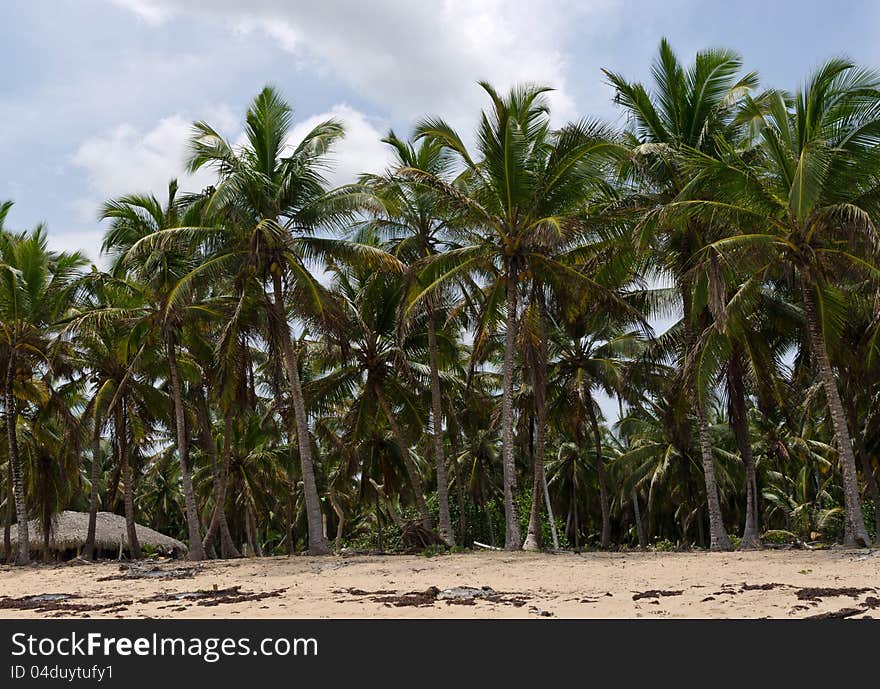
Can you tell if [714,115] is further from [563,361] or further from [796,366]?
[563,361]

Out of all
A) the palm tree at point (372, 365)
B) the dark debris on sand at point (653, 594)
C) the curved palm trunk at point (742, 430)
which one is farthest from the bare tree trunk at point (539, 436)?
the dark debris on sand at point (653, 594)

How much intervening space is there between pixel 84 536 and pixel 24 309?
15660 mm

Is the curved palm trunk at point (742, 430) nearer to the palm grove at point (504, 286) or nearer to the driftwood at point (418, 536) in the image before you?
the palm grove at point (504, 286)

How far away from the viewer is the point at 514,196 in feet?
57.2

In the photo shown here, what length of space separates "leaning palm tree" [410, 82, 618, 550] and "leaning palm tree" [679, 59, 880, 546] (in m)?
2.55

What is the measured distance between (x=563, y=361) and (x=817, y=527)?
1299 centimetres

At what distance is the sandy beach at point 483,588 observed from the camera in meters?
9.29

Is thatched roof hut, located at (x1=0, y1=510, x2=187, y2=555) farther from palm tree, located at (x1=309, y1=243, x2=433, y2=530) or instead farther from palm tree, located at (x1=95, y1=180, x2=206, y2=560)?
palm tree, located at (x1=309, y1=243, x2=433, y2=530)

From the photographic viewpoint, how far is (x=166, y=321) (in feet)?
61.7

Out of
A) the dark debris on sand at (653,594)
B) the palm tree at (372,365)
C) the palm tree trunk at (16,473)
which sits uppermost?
the palm tree at (372,365)

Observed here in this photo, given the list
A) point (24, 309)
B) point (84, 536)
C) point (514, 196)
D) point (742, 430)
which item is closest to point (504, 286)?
point (514, 196)

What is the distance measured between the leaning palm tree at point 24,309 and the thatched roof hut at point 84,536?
8831 millimetres

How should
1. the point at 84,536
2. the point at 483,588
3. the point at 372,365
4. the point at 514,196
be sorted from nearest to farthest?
the point at 483,588 → the point at 514,196 → the point at 372,365 → the point at 84,536

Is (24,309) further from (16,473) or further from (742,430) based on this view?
(742,430)
